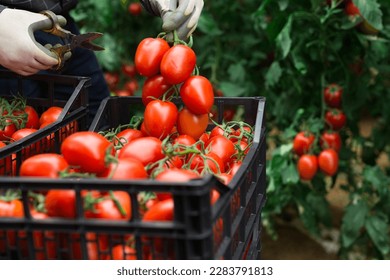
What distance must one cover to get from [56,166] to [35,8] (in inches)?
29.1

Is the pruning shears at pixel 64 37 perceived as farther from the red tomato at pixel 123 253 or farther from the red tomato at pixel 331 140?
the red tomato at pixel 331 140

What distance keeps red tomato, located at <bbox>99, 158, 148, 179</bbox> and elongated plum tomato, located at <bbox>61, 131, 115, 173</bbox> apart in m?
0.01

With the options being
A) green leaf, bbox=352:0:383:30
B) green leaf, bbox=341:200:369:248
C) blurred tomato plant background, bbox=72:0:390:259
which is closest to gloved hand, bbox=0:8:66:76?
blurred tomato plant background, bbox=72:0:390:259

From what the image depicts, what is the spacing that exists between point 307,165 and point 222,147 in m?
1.06

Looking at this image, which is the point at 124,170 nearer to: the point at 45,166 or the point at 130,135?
the point at 45,166

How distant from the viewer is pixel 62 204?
0.82 metres

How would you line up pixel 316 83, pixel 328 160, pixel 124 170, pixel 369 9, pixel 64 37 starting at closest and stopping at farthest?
pixel 124 170 < pixel 64 37 < pixel 369 9 < pixel 328 160 < pixel 316 83

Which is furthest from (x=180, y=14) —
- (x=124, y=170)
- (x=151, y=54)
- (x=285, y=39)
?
(x=285, y=39)

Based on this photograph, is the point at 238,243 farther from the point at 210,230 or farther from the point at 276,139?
the point at 276,139

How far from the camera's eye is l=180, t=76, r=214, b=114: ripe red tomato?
123 centimetres

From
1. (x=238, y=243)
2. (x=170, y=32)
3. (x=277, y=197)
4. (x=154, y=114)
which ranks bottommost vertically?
(x=277, y=197)

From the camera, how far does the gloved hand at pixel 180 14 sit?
4.21ft
